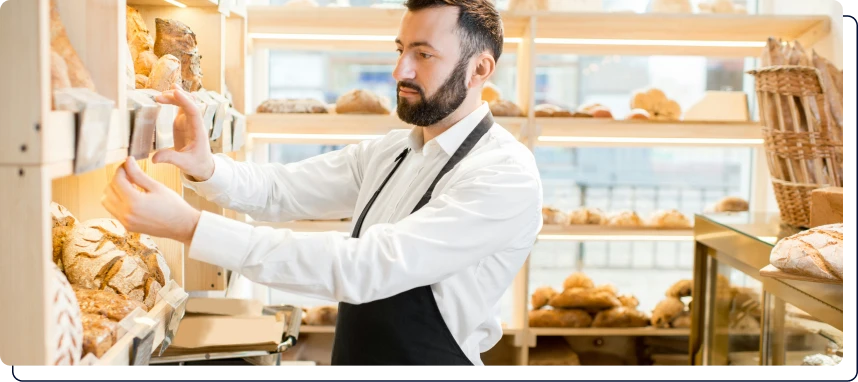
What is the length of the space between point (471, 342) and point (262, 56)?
7.52ft

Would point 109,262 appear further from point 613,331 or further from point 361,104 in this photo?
point 613,331

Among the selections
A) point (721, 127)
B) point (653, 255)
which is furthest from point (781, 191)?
point (653, 255)

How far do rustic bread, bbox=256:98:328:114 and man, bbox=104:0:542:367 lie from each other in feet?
4.10

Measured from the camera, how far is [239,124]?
6.95 feet

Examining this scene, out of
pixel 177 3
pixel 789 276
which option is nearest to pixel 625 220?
pixel 789 276

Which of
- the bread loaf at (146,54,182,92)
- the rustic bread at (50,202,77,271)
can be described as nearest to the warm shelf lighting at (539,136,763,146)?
Answer: the bread loaf at (146,54,182,92)

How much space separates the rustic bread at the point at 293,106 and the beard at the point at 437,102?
5.17 ft

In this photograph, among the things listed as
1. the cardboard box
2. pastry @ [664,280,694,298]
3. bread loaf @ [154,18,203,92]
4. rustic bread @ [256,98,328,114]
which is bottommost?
pastry @ [664,280,694,298]

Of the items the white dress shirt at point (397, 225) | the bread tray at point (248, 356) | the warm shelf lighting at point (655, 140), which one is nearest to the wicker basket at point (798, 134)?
the warm shelf lighting at point (655, 140)

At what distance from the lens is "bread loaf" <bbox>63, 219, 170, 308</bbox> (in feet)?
4.20

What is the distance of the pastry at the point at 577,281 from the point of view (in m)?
3.44

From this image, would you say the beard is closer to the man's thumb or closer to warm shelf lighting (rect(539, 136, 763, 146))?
the man's thumb

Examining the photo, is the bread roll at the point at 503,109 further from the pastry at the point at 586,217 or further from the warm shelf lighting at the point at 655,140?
the pastry at the point at 586,217

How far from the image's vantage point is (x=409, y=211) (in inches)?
61.5
